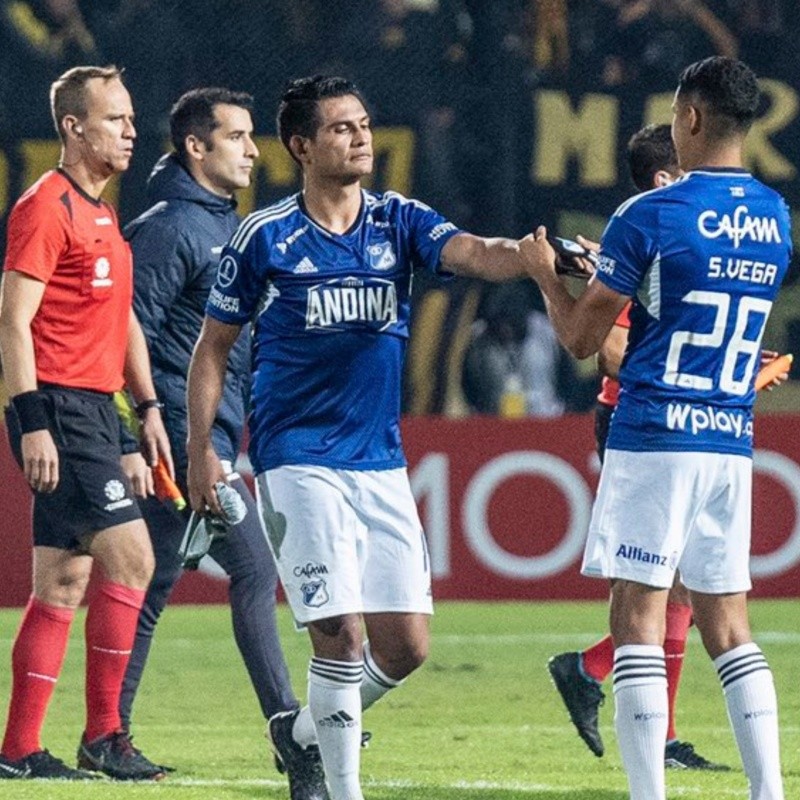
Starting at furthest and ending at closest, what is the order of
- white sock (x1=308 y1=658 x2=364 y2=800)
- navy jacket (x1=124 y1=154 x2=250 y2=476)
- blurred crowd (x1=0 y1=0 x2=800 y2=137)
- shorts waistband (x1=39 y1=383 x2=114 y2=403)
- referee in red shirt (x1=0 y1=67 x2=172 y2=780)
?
blurred crowd (x1=0 y1=0 x2=800 y2=137) → navy jacket (x1=124 y1=154 x2=250 y2=476) → shorts waistband (x1=39 y1=383 x2=114 y2=403) → referee in red shirt (x1=0 y1=67 x2=172 y2=780) → white sock (x1=308 y1=658 x2=364 y2=800)

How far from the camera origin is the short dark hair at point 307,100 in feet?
19.0

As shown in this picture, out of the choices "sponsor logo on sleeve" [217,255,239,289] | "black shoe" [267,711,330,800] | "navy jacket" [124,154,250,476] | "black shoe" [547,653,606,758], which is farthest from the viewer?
"black shoe" [547,653,606,758]

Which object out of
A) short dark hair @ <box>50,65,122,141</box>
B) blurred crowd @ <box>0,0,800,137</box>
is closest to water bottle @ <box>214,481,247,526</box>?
short dark hair @ <box>50,65,122,141</box>

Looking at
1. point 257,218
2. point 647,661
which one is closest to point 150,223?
point 257,218

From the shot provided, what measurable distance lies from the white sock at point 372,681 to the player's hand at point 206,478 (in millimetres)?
545

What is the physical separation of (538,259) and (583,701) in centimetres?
219

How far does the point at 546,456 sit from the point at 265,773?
6.25 metres

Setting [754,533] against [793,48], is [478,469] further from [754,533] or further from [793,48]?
[793,48]

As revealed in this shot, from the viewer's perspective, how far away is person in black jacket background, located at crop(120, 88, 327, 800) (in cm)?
691

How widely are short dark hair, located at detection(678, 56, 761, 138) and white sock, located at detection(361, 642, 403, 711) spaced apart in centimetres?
166

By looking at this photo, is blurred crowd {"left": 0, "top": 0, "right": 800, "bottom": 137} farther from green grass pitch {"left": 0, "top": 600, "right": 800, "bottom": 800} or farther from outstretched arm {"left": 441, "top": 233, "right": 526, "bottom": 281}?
outstretched arm {"left": 441, "top": 233, "right": 526, "bottom": 281}

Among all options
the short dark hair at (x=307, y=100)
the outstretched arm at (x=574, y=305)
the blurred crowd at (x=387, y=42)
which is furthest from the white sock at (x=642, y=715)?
the blurred crowd at (x=387, y=42)

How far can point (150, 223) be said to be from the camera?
282 inches

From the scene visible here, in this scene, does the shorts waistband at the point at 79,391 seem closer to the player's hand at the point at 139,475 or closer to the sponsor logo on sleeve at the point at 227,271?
the player's hand at the point at 139,475
